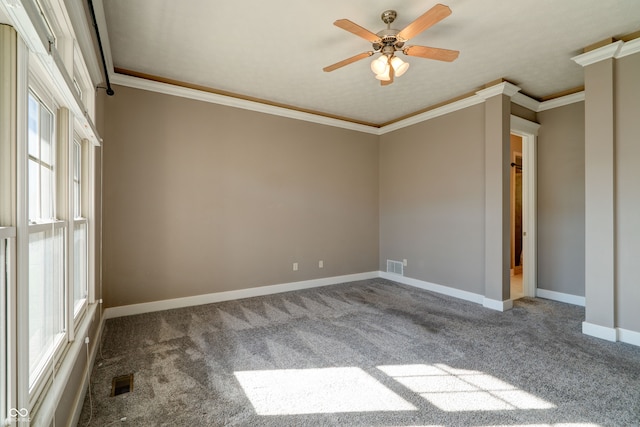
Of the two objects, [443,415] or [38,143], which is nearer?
[38,143]

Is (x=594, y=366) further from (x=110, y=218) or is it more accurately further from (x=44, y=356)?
(x=110, y=218)

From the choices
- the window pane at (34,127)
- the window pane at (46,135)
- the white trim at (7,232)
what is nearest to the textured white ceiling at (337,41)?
the window pane at (46,135)

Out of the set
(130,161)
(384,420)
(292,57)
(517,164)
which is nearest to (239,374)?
(384,420)

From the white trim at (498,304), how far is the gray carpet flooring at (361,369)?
200mm

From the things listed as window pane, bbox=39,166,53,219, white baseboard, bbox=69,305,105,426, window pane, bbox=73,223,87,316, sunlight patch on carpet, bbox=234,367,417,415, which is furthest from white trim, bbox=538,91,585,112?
white baseboard, bbox=69,305,105,426

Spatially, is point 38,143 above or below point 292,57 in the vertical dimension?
below

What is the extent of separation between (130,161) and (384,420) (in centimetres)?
363

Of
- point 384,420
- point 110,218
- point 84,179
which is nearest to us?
point 384,420

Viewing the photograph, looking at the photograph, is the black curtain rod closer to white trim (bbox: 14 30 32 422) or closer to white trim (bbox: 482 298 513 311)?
white trim (bbox: 14 30 32 422)

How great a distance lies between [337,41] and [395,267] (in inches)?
147

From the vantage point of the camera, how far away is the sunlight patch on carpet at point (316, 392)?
6.02 feet

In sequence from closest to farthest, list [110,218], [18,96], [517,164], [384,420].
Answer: [18,96], [384,420], [110,218], [517,164]

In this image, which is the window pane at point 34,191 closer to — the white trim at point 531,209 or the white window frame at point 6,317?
the white window frame at point 6,317

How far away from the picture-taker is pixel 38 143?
1525 mm
